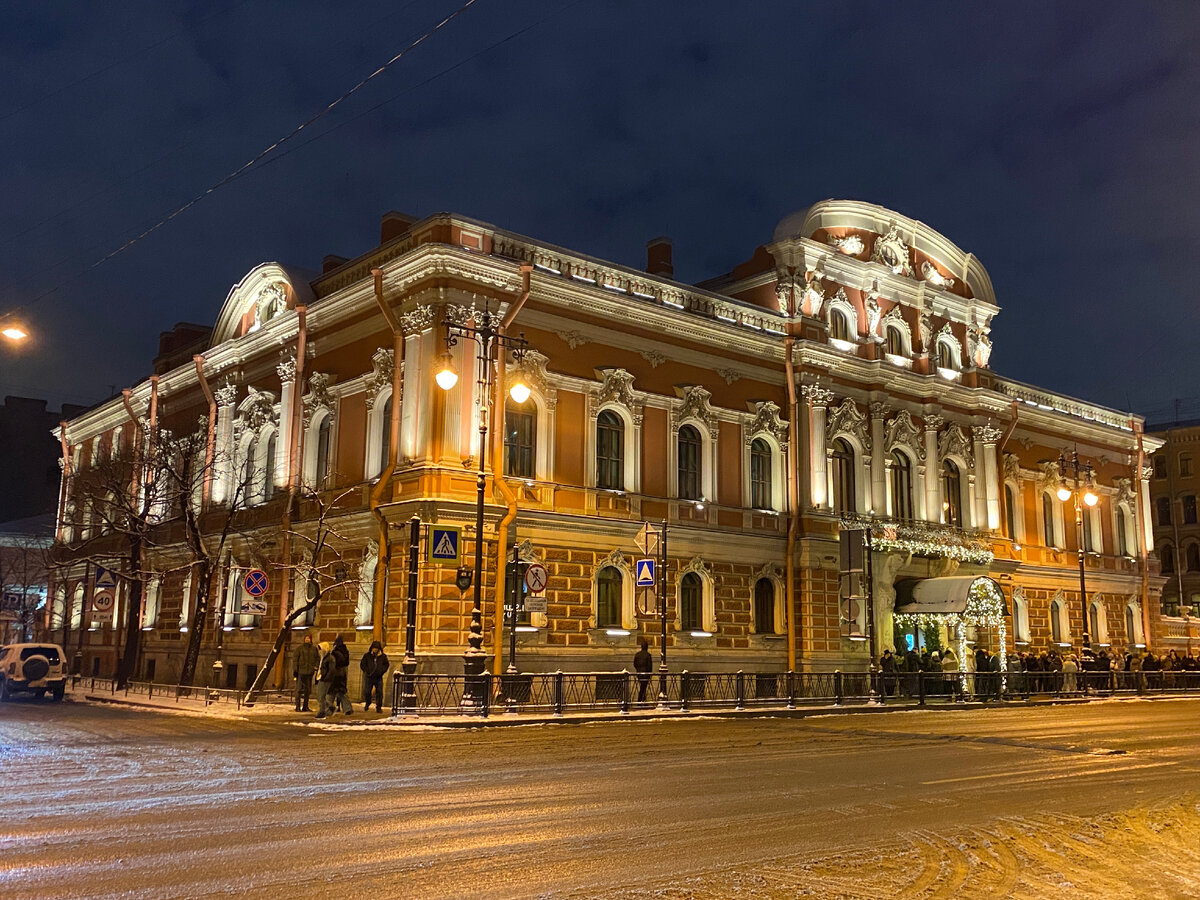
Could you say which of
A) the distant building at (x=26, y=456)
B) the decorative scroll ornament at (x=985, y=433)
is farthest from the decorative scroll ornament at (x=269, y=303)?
the distant building at (x=26, y=456)

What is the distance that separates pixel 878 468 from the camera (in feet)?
118

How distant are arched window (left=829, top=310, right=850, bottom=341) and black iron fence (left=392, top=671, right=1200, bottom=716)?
470 inches

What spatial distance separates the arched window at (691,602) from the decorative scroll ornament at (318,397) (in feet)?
36.9

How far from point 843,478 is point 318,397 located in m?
17.0

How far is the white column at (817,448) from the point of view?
110 feet

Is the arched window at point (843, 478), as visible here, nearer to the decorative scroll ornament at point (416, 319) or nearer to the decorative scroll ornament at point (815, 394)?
the decorative scroll ornament at point (815, 394)

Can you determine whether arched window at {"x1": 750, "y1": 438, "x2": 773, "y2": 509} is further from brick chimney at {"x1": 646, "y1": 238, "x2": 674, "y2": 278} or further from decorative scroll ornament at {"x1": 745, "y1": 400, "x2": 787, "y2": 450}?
brick chimney at {"x1": 646, "y1": 238, "x2": 674, "y2": 278}

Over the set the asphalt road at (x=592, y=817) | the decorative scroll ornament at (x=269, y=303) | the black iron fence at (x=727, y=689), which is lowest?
the asphalt road at (x=592, y=817)

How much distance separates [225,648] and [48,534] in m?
27.1

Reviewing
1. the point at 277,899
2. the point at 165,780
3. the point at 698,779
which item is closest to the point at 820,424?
the point at 698,779

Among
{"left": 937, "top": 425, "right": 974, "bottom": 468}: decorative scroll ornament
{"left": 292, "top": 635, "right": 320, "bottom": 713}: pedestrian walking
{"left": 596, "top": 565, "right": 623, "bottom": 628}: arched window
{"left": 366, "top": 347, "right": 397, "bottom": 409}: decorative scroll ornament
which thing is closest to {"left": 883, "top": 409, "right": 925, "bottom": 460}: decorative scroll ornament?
{"left": 937, "top": 425, "right": 974, "bottom": 468}: decorative scroll ornament

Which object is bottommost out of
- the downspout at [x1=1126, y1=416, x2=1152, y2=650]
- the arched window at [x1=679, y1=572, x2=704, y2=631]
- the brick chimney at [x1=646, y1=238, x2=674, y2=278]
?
the arched window at [x1=679, y1=572, x2=704, y2=631]

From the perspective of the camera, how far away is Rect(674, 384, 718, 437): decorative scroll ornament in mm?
31156

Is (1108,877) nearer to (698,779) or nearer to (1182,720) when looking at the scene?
(698,779)
